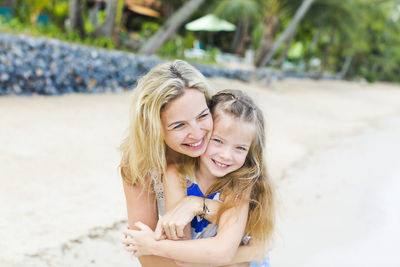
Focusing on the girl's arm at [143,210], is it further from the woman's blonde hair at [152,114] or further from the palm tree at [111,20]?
the palm tree at [111,20]

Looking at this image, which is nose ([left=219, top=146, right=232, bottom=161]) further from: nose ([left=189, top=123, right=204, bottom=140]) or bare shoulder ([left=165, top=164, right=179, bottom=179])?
bare shoulder ([left=165, top=164, right=179, bottom=179])

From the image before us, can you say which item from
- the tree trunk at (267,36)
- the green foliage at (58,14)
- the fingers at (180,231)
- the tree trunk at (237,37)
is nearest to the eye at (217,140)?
the fingers at (180,231)

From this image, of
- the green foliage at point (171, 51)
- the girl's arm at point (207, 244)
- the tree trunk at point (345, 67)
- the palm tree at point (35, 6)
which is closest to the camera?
the girl's arm at point (207, 244)

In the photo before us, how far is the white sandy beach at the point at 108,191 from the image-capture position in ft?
8.41

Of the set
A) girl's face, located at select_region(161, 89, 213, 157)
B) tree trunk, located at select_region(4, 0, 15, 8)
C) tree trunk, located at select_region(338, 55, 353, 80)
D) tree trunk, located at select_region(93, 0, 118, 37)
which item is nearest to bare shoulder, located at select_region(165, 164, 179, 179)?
girl's face, located at select_region(161, 89, 213, 157)

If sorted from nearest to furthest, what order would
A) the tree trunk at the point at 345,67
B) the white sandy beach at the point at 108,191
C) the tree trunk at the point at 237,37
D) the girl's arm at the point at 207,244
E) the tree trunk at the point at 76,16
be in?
the girl's arm at the point at 207,244 → the white sandy beach at the point at 108,191 → the tree trunk at the point at 76,16 → the tree trunk at the point at 237,37 → the tree trunk at the point at 345,67

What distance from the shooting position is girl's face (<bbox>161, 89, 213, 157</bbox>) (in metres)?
1.60

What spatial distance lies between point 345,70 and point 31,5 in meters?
22.5

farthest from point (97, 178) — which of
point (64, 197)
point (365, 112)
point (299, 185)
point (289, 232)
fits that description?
point (365, 112)

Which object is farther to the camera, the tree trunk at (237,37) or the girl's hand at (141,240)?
the tree trunk at (237,37)

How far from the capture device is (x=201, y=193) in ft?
5.68

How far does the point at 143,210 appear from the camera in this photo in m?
1.82

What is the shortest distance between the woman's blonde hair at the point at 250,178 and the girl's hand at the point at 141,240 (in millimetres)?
327

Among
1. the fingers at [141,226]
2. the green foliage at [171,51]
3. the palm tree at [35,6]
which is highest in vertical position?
the palm tree at [35,6]
